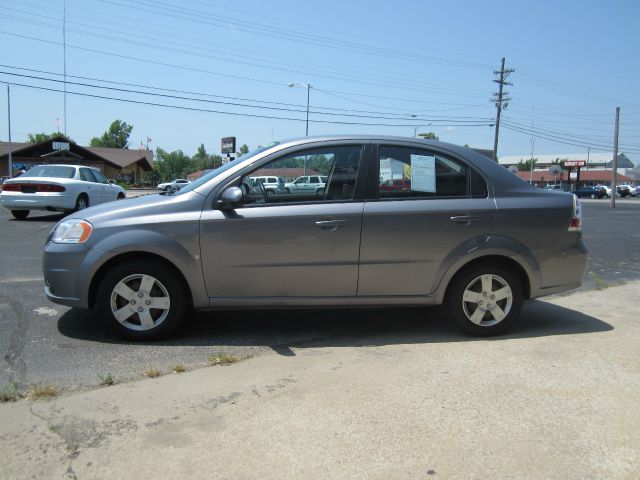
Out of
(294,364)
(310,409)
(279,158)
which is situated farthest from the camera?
(279,158)

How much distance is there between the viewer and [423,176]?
455 cm

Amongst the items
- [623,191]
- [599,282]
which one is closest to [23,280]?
[599,282]

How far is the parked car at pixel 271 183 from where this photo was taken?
4414 mm

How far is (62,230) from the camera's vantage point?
170 inches

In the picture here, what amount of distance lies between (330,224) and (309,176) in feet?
1.57

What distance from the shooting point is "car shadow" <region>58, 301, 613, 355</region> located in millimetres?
4422

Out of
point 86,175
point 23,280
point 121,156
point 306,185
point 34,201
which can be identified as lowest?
point 23,280

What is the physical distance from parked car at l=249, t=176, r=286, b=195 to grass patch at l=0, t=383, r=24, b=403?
7.41 ft

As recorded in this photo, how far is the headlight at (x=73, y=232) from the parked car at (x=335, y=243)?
11 millimetres

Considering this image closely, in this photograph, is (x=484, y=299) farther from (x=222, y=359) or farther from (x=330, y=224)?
(x=222, y=359)

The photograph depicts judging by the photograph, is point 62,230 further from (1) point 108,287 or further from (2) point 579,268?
(2) point 579,268

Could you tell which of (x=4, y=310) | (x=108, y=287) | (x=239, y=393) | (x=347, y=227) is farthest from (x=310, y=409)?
(x=4, y=310)

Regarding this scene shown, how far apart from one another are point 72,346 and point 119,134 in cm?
11289

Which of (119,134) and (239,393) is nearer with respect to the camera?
(239,393)
